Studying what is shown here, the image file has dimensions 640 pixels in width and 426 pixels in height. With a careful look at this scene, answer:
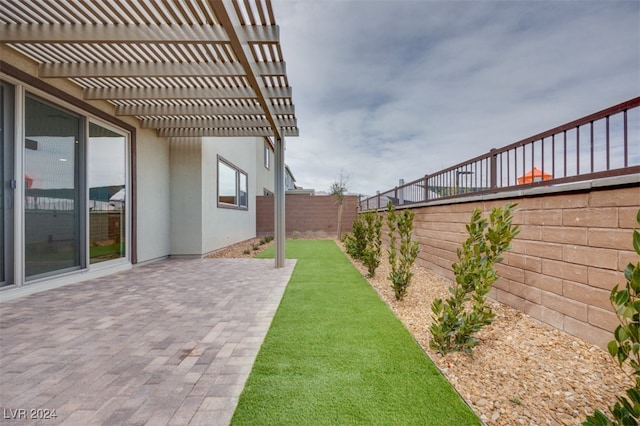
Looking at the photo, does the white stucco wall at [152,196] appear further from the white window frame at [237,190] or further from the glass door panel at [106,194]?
the white window frame at [237,190]

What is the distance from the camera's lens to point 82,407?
1709mm

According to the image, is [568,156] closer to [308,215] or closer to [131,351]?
[131,351]

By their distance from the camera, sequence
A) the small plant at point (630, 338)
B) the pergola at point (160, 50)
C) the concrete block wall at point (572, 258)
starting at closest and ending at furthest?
the small plant at point (630, 338) → the concrete block wall at point (572, 258) → the pergola at point (160, 50)

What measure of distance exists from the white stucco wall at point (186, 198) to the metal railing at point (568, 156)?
596 centimetres

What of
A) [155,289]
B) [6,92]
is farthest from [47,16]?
[155,289]

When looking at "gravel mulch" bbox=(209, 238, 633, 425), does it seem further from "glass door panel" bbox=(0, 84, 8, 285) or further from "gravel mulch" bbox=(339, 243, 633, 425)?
"glass door panel" bbox=(0, 84, 8, 285)

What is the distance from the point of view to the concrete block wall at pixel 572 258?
6.82 ft

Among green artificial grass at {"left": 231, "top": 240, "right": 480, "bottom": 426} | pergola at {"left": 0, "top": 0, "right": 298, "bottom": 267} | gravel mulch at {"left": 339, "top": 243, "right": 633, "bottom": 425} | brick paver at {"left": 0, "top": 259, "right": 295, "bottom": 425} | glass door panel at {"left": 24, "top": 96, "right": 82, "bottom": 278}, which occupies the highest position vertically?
pergola at {"left": 0, "top": 0, "right": 298, "bottom": 267}

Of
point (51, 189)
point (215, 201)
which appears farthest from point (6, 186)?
point (215, 201)

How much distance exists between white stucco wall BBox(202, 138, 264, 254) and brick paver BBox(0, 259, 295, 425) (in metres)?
3.32

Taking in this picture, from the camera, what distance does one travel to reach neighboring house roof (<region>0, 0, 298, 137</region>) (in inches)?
120

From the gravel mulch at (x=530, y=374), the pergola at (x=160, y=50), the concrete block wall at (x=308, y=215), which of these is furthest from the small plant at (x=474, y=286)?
the concrete block wall at (x=308, y=215)

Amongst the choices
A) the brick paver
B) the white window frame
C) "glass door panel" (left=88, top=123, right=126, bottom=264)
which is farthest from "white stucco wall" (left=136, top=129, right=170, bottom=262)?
the brick paver

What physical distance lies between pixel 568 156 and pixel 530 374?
6.53ft
